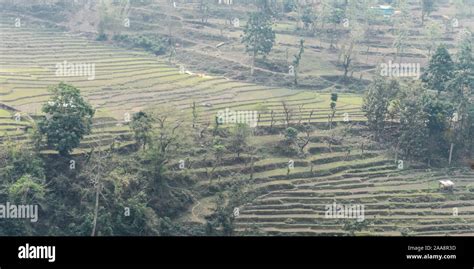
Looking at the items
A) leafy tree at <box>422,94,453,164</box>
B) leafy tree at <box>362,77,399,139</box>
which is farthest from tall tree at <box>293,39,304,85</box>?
leafy tree at <box>422,94,453,164</box>

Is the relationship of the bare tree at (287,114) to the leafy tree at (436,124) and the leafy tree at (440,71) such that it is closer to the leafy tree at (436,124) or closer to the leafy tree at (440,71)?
the leafy tree at (436,124)

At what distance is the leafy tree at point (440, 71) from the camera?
3288 cm

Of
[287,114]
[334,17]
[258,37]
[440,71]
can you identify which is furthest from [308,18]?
[287,114]

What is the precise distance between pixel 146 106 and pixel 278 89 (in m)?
7.70

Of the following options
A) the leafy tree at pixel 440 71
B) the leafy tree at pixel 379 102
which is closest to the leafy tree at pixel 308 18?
the leafy tree at pixel 440 71

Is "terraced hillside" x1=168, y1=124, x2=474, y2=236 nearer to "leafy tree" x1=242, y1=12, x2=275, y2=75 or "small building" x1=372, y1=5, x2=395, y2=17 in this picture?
"leafy tree" x1=242, y1=12, x2=275, y2=75

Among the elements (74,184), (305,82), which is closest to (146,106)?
(74,184)

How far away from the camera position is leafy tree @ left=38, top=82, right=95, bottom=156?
24125mm

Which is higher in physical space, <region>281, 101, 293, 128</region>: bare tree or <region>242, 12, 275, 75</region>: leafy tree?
<region>242, 12, 275, 75</region>: leafy tree

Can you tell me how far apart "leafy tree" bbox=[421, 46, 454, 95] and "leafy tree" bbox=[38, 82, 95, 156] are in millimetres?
16046

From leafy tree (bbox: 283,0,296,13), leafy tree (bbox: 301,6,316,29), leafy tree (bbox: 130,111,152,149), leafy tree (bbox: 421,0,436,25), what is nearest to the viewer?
leafy tree (bbox: 130,111,152,149)

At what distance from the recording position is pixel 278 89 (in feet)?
116
